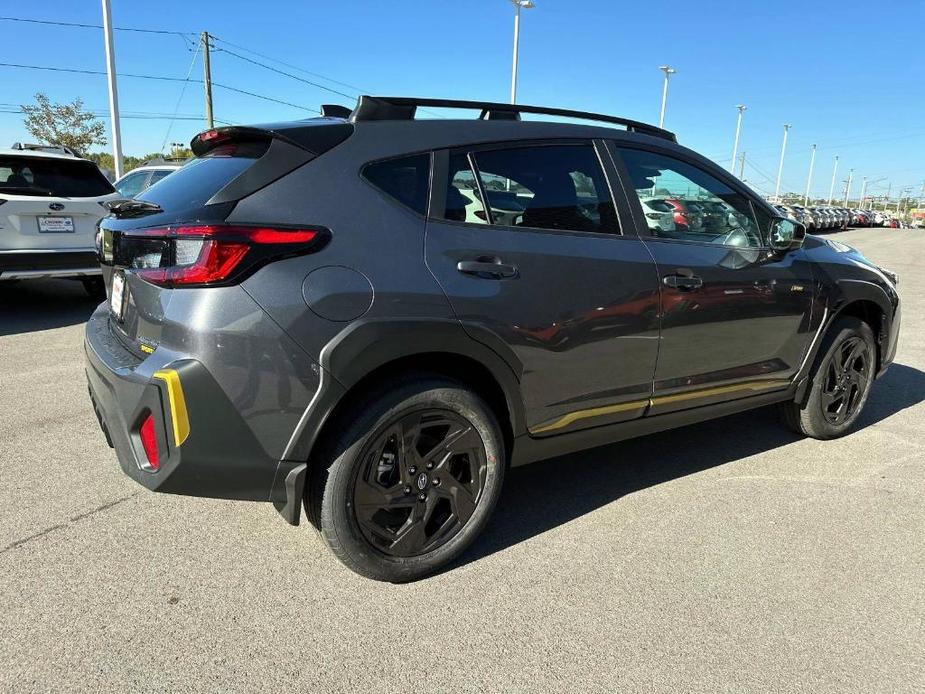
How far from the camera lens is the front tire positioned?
234 cm

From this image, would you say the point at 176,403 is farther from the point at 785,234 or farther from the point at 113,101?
the point at 113,101

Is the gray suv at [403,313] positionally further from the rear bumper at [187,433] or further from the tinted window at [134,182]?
the tinted window at [134,182]

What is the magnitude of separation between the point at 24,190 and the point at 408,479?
19.6 ft

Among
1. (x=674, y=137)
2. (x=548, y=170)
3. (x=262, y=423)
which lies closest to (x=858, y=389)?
(x=674, y=137)

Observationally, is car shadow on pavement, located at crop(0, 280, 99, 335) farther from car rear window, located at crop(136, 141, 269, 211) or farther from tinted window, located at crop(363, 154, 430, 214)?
tinted window, located at crop(363, 154, 430, 214)

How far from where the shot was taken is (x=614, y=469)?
3.69m

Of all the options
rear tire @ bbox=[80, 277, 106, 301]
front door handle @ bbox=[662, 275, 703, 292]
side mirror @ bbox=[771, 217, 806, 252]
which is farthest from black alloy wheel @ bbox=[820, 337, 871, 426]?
rear tire @ bbox=[80, 277, 106, 301]

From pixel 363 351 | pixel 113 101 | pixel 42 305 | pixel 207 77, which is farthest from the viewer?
pixel 207 77

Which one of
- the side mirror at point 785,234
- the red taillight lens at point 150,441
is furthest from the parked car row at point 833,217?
the red taillight lens at point 150,441

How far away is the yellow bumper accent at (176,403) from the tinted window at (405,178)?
0.94m

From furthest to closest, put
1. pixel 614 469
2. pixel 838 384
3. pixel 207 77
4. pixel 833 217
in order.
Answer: pixel 833 217, pixel 207 77, pixel 838 384, pixel 614 469

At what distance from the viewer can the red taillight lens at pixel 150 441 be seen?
220 centimetres

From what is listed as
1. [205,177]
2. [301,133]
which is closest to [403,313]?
[301,133]

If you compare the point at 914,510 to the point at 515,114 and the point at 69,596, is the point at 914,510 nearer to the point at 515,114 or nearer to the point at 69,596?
the point at 515,114
